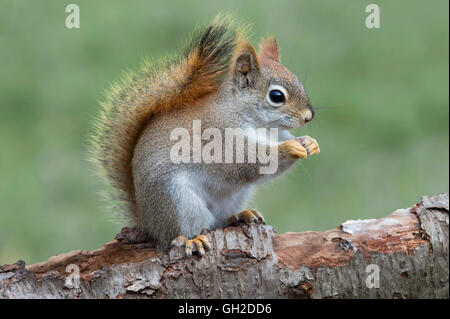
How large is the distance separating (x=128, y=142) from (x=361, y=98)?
2.04m

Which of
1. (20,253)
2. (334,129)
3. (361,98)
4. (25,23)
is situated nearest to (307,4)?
(361,98)

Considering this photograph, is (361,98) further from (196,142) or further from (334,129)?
(196,142)

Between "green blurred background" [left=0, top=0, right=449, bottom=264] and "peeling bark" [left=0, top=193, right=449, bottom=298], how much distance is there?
0.99 metres

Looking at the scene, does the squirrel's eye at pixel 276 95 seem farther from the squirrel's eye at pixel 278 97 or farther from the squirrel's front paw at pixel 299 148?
the squirrel's front paw at pixel 299 148

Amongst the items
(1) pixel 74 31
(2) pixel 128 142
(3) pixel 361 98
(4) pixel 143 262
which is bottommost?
(4) pixel 143 262

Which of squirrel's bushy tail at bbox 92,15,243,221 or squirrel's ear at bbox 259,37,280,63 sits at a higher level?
squirrel's ear at bbox 259,37,280,63

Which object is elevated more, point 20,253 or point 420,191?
point 420,191

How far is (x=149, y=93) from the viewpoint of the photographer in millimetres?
2088

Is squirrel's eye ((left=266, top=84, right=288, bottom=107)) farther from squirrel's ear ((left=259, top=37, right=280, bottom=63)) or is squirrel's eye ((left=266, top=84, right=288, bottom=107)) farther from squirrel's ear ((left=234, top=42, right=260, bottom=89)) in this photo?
squirrel's ear ((left=259, top=37, right=280, bottom=63))

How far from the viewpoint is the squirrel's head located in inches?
81.0

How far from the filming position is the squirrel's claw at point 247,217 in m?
2.14

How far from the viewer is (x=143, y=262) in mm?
1797

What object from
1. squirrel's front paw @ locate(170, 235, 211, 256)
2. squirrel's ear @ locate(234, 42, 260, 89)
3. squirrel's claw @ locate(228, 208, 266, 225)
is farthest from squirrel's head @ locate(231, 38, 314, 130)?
squirrel's front paw @ locate(170, 235, 211, 256)

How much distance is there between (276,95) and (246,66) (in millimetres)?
138
